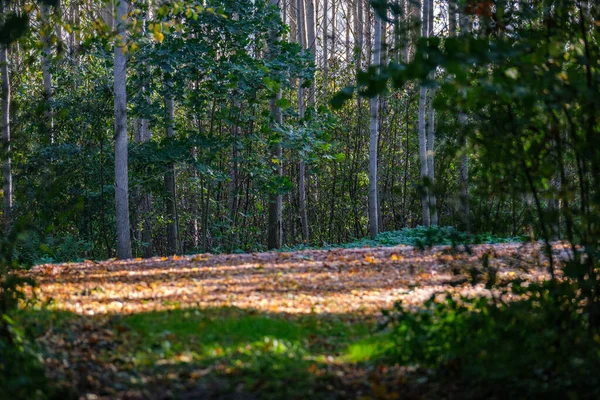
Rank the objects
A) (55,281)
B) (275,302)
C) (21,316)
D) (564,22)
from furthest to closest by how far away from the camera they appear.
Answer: (55,281)
(275,302)
(21,316)
(564,22)

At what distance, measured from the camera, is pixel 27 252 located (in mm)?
13078

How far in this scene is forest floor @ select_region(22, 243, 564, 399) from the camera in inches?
158

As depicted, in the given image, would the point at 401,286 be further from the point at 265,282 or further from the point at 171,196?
the point at 171,196

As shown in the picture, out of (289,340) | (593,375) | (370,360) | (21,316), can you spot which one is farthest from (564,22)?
(21,316)

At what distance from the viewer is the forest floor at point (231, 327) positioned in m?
4.00

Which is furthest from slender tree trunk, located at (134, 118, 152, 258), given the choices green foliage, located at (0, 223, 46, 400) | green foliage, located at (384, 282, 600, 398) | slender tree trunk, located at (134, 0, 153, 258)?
green foliage, located at (384, 282, 600, 398)

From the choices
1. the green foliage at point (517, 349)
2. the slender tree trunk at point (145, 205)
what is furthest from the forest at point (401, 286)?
the slender tree trunk at point (145, 205)

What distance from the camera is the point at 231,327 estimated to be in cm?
538

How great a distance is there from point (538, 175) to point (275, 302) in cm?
312

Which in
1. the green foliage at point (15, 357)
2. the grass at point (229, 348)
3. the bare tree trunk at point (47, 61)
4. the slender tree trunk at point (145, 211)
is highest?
the bare tree trunk at point (47, 61)

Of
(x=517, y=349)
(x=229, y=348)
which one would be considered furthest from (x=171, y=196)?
(x=517, y=349)

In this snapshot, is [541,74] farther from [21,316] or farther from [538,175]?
[21,316]

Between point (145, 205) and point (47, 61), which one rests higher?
point (47, 61)

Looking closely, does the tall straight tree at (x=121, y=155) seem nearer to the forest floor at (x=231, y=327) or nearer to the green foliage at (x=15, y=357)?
the forest floor at (x=231, y=327)
